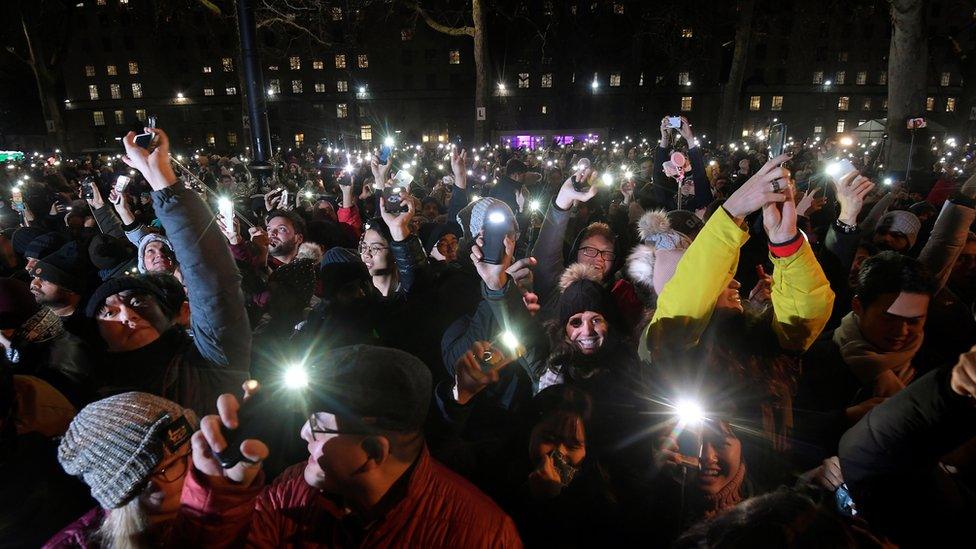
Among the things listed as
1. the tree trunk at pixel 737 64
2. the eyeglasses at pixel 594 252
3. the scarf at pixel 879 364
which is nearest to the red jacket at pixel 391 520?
the scarf at pixel 879 364

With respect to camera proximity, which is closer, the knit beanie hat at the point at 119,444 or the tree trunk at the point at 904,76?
the knit beanie hat at the point at 119,444

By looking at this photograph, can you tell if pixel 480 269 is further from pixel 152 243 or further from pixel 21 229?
pixel 21 229

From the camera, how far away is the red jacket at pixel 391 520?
5.92ft

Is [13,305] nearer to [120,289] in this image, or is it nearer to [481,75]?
[120,289]

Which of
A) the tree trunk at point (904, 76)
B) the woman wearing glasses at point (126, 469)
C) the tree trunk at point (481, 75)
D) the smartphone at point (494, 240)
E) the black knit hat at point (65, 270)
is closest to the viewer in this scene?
the woman wearing glasses at point (126, 469)

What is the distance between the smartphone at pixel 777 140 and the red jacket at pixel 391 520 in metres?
2.18

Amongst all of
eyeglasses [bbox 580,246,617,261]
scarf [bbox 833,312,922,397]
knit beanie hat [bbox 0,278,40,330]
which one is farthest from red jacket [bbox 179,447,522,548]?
eyeglasses [bbox 580,246,617,261]

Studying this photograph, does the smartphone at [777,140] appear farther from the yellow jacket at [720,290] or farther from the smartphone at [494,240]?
the smartphone at [494,240]

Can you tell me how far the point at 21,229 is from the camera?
6.74 meters

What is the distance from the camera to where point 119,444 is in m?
1.76

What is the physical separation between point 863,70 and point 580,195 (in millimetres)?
83116

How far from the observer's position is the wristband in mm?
2314

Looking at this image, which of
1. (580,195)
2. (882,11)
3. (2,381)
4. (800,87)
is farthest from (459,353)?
(800,87)

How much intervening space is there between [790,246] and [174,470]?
106 inches
